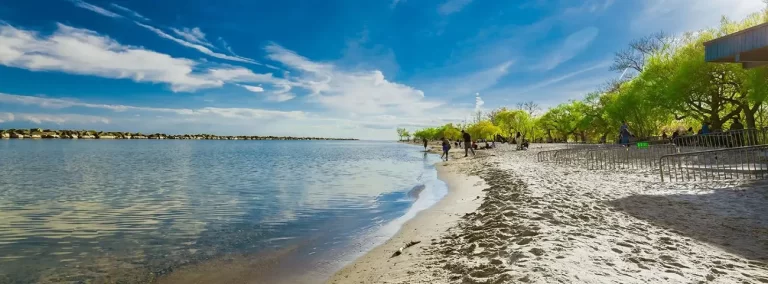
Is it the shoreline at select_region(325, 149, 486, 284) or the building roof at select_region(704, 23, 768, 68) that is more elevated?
the building roof at select_region(704, 23, 768, 68)

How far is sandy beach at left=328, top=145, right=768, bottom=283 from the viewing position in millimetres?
4527

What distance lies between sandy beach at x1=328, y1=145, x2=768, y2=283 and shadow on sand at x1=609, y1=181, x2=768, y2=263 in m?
0.02

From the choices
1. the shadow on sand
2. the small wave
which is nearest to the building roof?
the shadow on sand

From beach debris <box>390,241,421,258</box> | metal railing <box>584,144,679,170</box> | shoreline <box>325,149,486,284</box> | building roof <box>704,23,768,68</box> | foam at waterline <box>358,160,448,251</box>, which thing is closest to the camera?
shoreline <box>325,149,486,284</box>

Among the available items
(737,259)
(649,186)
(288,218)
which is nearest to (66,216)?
(288,218)

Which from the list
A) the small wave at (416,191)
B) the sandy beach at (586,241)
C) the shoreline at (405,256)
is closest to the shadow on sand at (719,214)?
the sandy beach at (586,241)

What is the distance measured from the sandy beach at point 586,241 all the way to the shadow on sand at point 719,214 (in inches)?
0.7

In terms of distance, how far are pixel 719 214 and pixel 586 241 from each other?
173 inches

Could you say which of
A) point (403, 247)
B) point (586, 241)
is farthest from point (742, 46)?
point (403, 247)

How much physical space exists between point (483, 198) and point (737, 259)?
709 cm

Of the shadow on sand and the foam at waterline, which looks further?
the foam at waterline

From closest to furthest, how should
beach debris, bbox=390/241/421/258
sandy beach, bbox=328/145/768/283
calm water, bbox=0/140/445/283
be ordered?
sandy beach, bbox=328/145/768/283 < beach debris, bbox=390/241/421/258 < calm water, bbox=0/140/445/283

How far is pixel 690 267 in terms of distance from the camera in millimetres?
4641

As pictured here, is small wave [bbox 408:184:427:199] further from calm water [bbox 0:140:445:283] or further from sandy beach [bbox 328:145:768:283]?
sandy beach [bbox 328:145:768:283]
